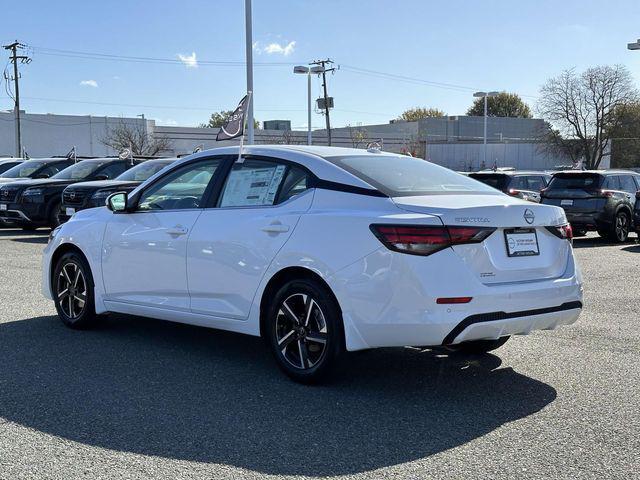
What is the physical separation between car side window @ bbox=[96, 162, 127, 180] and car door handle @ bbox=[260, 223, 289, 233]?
13.1 m

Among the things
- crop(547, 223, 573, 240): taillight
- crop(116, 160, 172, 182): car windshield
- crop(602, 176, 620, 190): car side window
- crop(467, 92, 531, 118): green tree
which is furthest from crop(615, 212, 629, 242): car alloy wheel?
crop(467, 92, 531, 118): green tree

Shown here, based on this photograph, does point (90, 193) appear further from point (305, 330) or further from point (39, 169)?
point (305, 330)

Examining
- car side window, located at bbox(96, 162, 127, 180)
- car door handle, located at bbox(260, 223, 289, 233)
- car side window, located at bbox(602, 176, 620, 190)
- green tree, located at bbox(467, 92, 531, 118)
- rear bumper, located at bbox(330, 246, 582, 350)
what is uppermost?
green tree, located at bbox(467, 92, 531, 118)

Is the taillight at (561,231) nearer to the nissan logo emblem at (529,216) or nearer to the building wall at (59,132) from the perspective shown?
the nissan logo emblem at (529,216)

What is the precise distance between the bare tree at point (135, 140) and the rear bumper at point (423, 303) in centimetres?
5733

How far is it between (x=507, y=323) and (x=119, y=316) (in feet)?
14.5

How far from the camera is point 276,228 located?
534cm

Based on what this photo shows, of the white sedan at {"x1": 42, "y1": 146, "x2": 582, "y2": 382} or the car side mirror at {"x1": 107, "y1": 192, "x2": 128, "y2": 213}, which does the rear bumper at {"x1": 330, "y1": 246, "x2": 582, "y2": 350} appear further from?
the car side mirror at {"x1": 107, "y1": 192, "x2": 128, "y2": 213}

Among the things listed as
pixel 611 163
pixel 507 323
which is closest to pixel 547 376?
pixel 507 323

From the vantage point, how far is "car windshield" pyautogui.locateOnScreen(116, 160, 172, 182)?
15.9m

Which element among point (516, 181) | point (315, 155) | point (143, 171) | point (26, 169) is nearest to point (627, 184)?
point (516, 181)

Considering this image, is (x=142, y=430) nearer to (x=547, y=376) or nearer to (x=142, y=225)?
(x=142, y=225)

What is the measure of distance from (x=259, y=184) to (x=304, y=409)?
185 cm

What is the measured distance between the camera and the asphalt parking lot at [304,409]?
12.7 feet
